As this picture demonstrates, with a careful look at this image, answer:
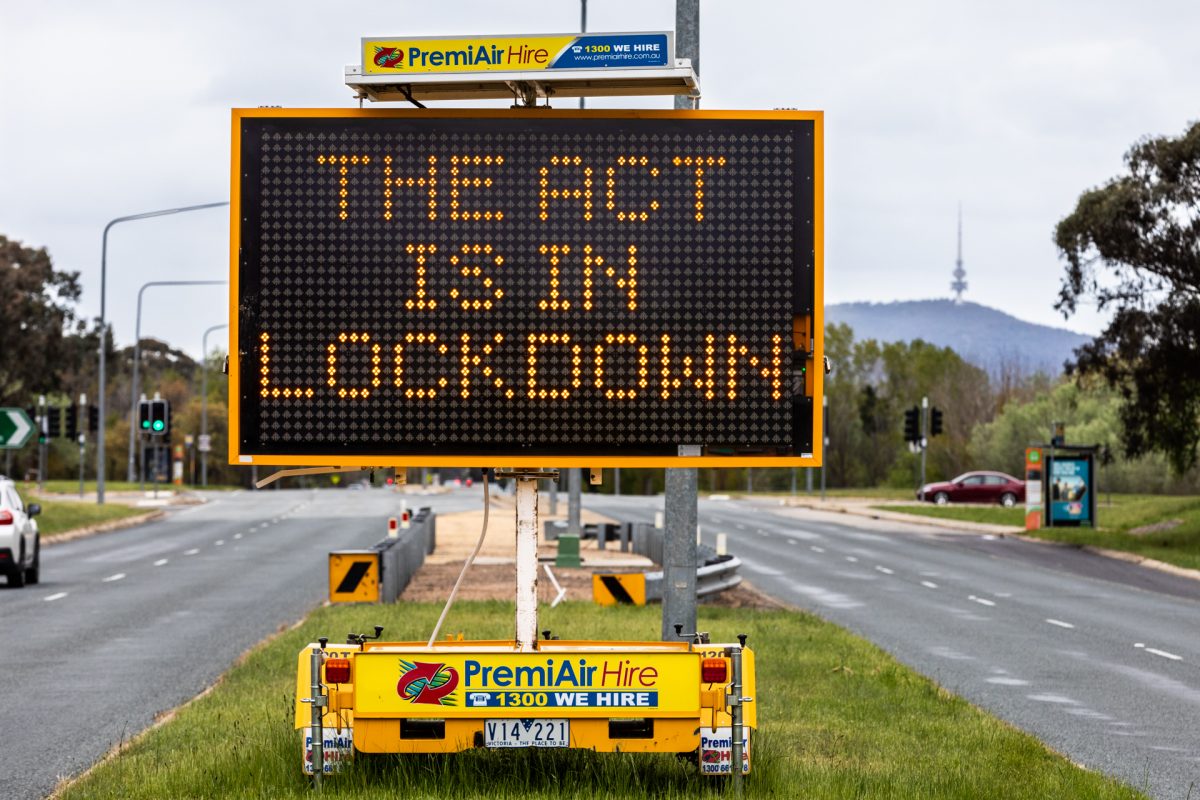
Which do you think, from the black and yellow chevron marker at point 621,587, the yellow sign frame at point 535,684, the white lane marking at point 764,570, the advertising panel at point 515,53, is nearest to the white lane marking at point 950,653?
the black and yellow chevron marker at point 621,587

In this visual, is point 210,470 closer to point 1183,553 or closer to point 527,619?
point 1183,553

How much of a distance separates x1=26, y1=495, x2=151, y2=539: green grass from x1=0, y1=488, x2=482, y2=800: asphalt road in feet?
6.84

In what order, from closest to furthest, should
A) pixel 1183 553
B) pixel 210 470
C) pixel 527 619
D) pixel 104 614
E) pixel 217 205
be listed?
pixel 527 619
pixel 104 614
pixel 1183 553
pixel 217 205
pixel 210 470

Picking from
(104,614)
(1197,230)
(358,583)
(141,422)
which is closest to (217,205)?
(141,422)

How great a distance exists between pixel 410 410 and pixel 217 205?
4634 centimetres

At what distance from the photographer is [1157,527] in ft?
144

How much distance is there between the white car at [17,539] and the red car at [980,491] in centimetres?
5273

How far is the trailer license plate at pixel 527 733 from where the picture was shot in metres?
7.93

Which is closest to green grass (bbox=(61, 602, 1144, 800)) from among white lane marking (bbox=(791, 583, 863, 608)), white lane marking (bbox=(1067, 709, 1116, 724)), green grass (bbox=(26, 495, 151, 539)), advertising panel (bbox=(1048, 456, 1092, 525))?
white lane marking (bbox=(1067, 709, 1116, 724))

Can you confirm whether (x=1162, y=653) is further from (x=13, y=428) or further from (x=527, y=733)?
(x=13, y=428)

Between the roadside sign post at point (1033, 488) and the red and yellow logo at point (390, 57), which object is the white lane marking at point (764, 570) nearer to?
the roadside sign post at point (1033, 488)

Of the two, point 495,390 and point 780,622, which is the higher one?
point 495,390

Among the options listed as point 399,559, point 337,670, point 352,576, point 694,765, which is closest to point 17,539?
point 399,559

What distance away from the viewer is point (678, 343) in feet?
26.2
